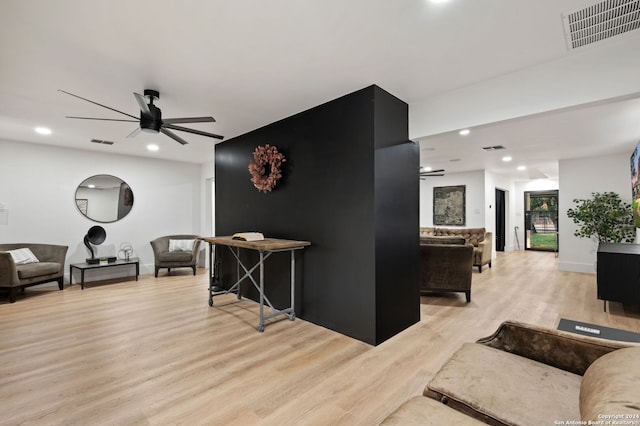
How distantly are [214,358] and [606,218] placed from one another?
704 cm

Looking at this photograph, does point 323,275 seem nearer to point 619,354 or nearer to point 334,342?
point 334,342

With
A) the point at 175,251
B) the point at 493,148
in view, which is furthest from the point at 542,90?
the point at 175,251

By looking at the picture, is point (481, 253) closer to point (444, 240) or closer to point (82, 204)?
point (444, 240)

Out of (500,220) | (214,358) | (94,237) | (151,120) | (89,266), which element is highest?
(151,120)

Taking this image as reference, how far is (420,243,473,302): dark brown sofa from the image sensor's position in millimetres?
4273

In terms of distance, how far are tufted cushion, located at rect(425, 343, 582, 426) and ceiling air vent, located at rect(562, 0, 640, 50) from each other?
2.09 meters

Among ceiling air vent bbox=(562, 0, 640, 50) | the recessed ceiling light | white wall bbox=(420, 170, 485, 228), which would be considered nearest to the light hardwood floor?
the recessed ceiling light

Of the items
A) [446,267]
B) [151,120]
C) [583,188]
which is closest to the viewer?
[151,120]

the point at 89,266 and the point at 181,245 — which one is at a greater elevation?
the point at 181,245

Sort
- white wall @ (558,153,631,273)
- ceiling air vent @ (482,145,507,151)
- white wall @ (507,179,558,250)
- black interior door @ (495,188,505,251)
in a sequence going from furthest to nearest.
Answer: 1. white wall @ (507,179,558,250)
2. black interior door @ (495,188,505,251)
3. white wall @ (558,153,631,273)
4. ceiling air vent @ (482,145,507,151)

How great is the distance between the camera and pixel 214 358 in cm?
262

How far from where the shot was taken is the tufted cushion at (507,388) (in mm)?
1094

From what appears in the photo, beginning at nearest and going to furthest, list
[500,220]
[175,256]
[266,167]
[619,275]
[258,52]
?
1. [258,52]
2. [619,275]
3. [266,167]
4. [175,256]
5. [500,220]

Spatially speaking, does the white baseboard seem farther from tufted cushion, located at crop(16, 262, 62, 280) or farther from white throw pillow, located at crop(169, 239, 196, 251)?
tufted cushion, located at crop(16, 262, 62, 280)
